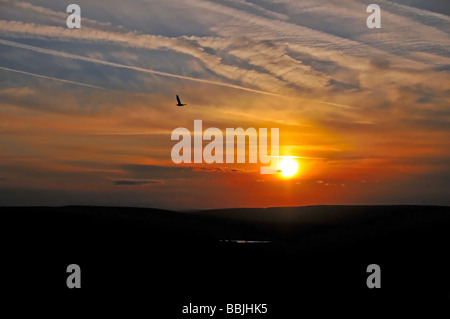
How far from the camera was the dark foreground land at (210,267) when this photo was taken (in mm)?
33062

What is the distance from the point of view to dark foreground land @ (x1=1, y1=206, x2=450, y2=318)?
108 feet

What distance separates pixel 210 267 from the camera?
41.5 meters
